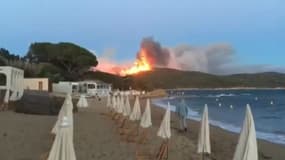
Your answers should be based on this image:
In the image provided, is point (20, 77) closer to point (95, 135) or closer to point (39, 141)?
point (95, 135)

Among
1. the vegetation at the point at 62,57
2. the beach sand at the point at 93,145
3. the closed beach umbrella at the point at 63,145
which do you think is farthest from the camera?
the vegetation at the point at 62,57

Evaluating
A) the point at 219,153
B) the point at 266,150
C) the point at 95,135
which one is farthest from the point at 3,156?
the point at 266,150

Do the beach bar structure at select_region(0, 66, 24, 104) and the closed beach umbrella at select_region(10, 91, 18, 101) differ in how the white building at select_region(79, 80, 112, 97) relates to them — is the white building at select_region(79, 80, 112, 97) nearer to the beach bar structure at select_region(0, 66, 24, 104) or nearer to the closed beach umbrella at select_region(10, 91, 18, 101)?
the beach bar structure at select_region(0, 66, 24, 104)

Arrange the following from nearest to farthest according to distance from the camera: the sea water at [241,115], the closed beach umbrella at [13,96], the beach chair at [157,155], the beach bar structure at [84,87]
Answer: the beach chair at [157,155] → the closed beach umbrella at [13,96] → the sea water at [241,115] → the beach bar structure at [84,87]

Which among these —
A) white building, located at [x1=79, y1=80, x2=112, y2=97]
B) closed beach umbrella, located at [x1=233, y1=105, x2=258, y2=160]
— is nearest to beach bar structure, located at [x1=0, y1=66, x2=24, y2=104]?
closed beach umbrella, located at [x1=233, y1=105, x2=258, y2=160]

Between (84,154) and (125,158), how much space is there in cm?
115

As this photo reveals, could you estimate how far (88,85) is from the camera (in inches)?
3233

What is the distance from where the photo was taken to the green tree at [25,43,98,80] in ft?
279

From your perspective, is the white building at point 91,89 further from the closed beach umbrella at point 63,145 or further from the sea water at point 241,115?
the closed beach umbrella at point 63,145

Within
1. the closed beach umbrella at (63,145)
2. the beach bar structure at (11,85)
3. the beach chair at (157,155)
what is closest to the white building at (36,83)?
the beach bar structure at (11,85)

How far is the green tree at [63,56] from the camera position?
8500 centimetres

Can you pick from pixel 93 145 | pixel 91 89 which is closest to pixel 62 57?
pixel 91 89

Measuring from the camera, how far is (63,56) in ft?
278

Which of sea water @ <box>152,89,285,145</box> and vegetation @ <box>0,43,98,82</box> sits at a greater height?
vegetation @ <box>0,43,98,82</box>
